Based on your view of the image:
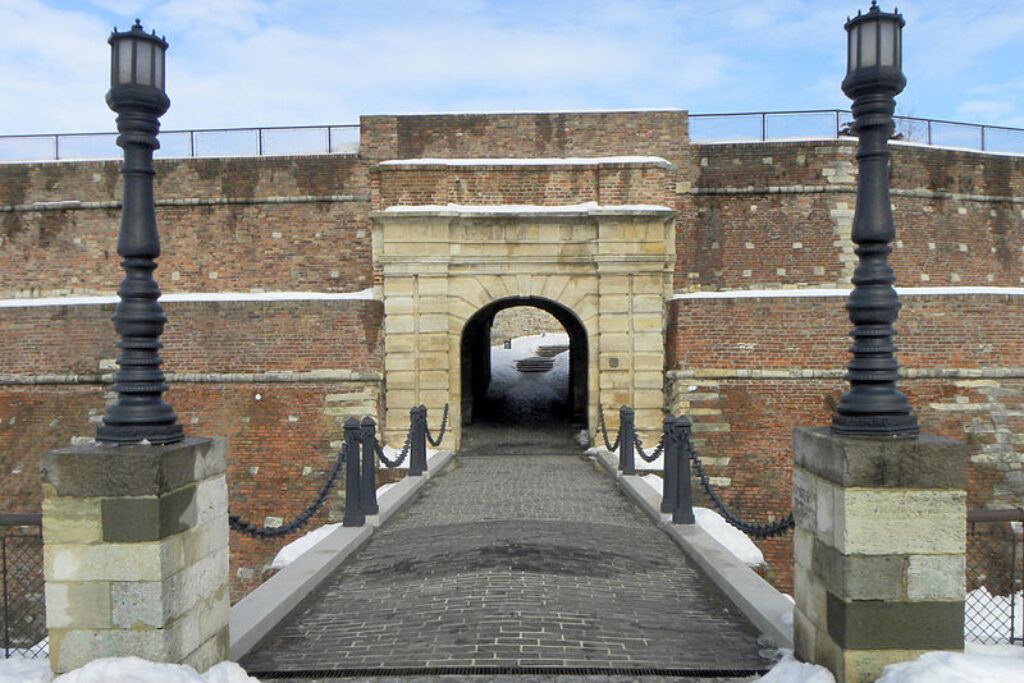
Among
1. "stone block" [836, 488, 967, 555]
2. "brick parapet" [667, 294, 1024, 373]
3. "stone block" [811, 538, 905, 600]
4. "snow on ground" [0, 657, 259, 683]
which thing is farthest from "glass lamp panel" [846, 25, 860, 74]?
"brick parapet" [667, 294, 1024, 373]

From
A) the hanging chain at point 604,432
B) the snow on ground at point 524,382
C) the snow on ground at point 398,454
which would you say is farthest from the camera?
the snow on ground at point 524,382

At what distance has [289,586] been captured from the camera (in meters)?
5.82

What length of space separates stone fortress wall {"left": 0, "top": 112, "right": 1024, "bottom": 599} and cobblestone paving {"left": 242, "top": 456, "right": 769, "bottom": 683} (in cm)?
652

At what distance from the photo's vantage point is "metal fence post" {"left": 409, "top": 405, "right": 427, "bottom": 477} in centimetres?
1141

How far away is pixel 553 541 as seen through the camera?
7.31 metres

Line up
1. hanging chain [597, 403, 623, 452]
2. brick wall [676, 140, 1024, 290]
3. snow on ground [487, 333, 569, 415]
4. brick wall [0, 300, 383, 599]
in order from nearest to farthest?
1. hanging chain [597, 403, 623, 452]
2. brick wall [0, 300, 383, 599]
3. brick wall [676, 140, 1024, 290]
4. snow on ground [487, 333, 569, 415]

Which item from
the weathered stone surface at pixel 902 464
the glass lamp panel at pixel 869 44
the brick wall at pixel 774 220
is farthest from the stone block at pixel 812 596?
the brick wall at pixel 774 220

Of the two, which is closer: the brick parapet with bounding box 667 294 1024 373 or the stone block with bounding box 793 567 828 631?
the stone block with bounding box 793 567 828 631

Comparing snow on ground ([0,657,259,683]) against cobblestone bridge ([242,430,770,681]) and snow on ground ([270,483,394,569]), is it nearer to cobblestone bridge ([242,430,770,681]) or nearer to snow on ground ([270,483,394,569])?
cobblestone bridge ([242,430,770,681])

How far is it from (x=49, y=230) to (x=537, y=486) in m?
14.0

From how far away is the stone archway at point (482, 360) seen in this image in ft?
61.4

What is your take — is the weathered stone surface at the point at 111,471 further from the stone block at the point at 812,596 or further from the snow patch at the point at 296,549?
the stone block at the point at 812,596

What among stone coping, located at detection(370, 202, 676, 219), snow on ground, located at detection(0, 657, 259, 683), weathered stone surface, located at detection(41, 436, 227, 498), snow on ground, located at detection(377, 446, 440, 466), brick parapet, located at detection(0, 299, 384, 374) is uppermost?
stone coping, located at detection(370, 202, 676, 219)

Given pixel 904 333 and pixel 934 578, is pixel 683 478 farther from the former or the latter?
pixel 904 333
